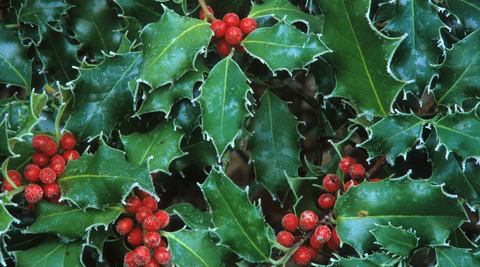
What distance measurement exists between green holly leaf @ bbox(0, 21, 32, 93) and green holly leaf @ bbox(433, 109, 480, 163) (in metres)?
1.12

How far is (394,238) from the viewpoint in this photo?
2.69ft

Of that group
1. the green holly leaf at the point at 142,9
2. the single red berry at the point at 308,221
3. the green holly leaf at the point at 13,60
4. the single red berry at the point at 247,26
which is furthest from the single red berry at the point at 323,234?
the green holly leaf at the point at 13,60

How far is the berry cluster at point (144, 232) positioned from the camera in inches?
35.9

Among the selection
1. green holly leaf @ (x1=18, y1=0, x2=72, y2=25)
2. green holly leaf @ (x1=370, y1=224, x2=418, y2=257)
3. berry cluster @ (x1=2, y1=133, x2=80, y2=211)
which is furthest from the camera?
green holly leaf @ (x1=18, y1=0, x2=72, y2=25)

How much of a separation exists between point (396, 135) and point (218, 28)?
47 cm

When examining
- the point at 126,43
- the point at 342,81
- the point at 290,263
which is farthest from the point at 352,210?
the point at 126,43

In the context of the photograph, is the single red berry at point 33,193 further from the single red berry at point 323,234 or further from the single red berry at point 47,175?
the single red berry at point 323,234

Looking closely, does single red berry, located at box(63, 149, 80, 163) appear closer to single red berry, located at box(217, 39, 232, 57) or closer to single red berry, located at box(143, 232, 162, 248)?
single red berry, located at box(143, 232, 162, 248)

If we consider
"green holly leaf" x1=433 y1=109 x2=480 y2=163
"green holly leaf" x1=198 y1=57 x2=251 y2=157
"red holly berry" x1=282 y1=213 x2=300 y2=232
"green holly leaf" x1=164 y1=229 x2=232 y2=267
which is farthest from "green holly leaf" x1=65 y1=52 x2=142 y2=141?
"green holly leaf" x1=433 y1=109 x2=480 y2=163

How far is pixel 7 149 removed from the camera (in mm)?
857

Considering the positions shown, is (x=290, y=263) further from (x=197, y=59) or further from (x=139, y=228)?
(x=197, y=59)

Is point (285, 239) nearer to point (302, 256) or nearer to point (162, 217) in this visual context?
point (302, 256)

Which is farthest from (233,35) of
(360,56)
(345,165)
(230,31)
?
(345,165)

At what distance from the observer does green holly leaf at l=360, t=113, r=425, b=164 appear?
89cm
